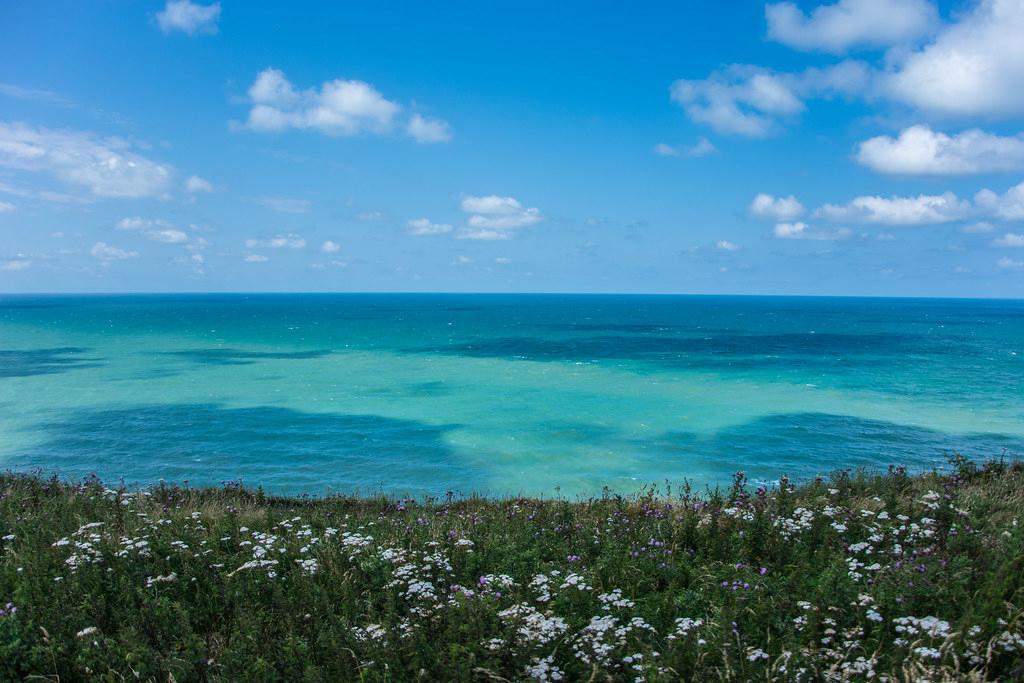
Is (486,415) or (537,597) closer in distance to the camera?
(537,597)

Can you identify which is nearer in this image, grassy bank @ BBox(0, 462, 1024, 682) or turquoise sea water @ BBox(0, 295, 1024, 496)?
grassy bank @ BBox(0, 462, 1024, 682)

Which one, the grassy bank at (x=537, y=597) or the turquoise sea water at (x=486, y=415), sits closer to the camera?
the grassy bank at (x=537, y=597)

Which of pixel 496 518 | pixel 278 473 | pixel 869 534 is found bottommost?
pixel 278 473

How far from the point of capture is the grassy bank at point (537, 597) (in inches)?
221

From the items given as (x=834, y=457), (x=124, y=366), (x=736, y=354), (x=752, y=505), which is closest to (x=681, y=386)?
(x=834, y=457)

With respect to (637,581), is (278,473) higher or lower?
lower

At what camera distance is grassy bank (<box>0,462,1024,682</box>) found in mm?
5613

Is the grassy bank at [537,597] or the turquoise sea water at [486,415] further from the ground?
the grassy bank at [537,597]

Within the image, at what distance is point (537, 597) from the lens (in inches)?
280

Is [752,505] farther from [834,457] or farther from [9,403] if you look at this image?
[9,403]

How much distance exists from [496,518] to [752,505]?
4561 mm

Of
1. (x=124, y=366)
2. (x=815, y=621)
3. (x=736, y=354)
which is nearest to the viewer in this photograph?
(x=815, y=621)

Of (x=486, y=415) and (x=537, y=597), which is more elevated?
(x=537, y=597)

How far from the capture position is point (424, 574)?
7738 mm
